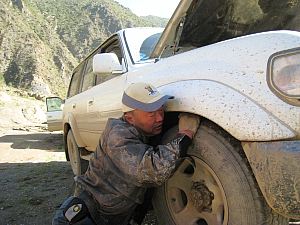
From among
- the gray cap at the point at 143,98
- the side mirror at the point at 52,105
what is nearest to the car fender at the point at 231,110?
the gray cap at the point at 143,98

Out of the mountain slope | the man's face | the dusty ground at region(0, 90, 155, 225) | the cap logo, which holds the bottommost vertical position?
the mountain slope

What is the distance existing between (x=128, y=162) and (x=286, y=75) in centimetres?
106

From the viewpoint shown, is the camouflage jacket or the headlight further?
the camouflage jacket

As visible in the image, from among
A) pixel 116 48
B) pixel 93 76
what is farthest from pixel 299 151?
pixel 93 76

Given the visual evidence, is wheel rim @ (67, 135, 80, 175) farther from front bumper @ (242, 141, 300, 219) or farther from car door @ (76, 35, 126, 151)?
front bumper @ (242, 141, 300, 219)

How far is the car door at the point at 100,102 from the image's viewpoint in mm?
3617

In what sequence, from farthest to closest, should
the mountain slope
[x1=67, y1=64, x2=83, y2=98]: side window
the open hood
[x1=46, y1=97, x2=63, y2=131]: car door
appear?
the mountain slope → [x1=46, y1=97, x2=63, y2=131]: car door → [x1=67, y1=64, x2=83, y2=98]: side window → the open hood

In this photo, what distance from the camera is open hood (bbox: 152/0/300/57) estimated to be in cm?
321

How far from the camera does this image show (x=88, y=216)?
273cm

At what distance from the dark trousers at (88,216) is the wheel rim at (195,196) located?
41 centimetres

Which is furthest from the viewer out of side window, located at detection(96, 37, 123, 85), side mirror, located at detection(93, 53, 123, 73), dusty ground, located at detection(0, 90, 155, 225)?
dusty ground, located at detection(0, 90, 155, 225)

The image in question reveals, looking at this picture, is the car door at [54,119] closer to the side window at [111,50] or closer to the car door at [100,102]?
the car door at [100,102]

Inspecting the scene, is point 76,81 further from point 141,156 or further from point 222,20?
point 141,156

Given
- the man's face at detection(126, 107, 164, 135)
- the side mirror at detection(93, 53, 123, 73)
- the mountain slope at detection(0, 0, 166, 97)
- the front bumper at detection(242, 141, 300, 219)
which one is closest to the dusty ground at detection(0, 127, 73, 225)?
the side mirror at detection(93, 53, 123, 73)
